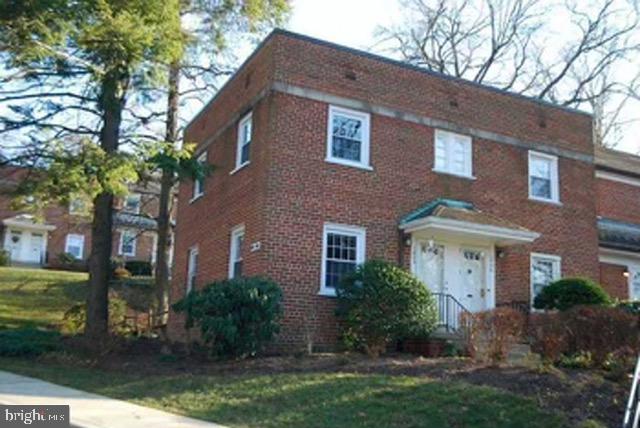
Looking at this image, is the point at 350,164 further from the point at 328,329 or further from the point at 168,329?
the point at 168,329

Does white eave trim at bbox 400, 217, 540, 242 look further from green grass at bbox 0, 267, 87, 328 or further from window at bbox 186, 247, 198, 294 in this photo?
green grass at bbox 0, 267, 87, 328

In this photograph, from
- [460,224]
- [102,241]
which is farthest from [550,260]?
[102,241]

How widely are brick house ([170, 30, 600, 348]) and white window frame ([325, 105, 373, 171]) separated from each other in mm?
37

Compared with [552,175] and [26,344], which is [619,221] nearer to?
[552,175]

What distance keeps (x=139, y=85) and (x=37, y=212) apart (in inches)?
157

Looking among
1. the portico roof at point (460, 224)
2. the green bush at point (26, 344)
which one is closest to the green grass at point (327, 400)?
the green bush at point (26, 344)

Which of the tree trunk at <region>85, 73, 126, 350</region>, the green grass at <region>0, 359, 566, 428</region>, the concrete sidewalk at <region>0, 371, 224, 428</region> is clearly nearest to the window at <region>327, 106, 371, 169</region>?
the tree trunk at <region>85, 73, 126, 350</region>

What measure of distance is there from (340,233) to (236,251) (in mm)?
2864

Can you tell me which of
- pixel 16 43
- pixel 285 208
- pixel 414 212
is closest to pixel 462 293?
pixel 414 212

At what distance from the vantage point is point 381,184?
1700 cm

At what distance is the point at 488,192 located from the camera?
1859cm

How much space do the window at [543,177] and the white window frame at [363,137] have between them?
551 cm

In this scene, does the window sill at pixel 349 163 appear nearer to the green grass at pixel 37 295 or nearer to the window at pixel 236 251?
the window at pixel 236 251

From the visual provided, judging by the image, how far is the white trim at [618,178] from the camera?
2586cm
